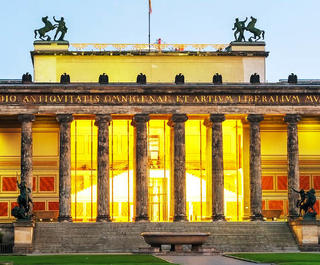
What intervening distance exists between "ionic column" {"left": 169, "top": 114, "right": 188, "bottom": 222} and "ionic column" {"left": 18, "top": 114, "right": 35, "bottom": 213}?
10944 mm

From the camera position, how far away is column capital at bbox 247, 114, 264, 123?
245 feet

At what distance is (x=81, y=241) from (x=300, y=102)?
829 inches

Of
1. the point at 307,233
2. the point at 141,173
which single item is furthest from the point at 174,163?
the point at 307,233

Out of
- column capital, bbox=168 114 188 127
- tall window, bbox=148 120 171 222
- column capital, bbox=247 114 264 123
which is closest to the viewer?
column capital, bbox=168 114 188 127

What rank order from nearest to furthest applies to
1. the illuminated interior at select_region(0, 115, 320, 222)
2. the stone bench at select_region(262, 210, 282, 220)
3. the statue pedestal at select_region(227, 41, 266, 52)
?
the stone bench at select_region(262, 210, 282, 220) < the illuminated interior at select_region(0, 115, 320, 222) < the statue pedestal at select_region(227, 41, 266, 52)

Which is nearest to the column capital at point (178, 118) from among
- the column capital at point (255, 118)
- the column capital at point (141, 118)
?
the column capital at point (141, 118)

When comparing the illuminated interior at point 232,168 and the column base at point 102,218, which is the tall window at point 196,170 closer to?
the illuminated interior at point 232,168

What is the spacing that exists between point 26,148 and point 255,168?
17.6 meters

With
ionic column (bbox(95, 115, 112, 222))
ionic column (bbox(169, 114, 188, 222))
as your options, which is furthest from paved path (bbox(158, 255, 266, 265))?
ionic column (bbox(95, 115, 112, 222))

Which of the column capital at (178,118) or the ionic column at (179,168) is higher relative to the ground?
the column capital at (178,118)

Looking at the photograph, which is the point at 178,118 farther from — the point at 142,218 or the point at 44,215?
the point at 44,215

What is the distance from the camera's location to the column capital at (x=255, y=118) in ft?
245

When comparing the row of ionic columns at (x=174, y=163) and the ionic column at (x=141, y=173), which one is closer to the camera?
the row of ionic columns at (x=174, y=163)

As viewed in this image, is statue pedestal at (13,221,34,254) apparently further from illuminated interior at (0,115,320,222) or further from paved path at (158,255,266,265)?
paved path at (158,255,266,265)
